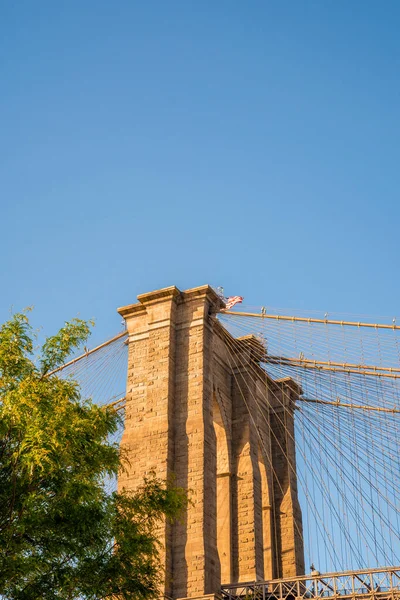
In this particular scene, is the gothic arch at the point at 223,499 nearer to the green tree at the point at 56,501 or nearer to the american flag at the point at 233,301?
the american flag at the point at 233,301

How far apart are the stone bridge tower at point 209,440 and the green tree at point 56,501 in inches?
208

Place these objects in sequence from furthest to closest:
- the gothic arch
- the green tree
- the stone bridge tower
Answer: the gothic arch, the stone bridge tower, the green tree

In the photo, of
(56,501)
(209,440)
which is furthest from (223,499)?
(56,501)

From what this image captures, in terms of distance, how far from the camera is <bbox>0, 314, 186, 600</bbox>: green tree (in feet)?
46.1

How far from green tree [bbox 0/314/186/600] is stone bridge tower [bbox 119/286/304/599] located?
5271 mm

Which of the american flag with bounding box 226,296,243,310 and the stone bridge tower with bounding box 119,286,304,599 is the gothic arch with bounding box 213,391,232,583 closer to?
the stone bridge tower with bounding box 119,286,304,599

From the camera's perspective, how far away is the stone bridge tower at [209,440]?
22.8 meters

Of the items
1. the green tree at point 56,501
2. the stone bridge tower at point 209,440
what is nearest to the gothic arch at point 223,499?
the stone bridge tower at point 209,440

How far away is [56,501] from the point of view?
570 inches

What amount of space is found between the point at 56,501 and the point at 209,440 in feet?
32.9

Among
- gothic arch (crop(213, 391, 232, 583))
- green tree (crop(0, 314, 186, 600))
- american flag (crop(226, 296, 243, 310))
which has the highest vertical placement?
american flag (crop(226, 296, 243, 310))

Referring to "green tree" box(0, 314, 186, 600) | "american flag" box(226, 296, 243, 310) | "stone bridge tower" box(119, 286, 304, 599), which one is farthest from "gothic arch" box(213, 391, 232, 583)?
"green tree" box(0, 314, 186, 600)

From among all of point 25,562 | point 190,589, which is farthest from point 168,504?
point 190,589

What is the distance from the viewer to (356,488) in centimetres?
2622
